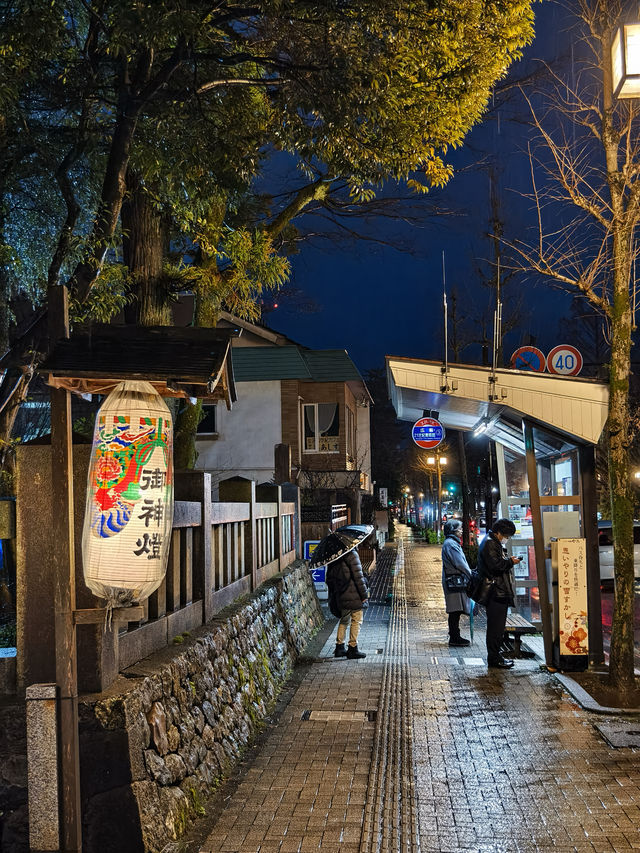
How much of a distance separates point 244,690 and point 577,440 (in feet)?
18.4

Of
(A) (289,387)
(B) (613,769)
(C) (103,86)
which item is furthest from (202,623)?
(A) (289,387)

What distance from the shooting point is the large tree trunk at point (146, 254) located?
11.9 meters

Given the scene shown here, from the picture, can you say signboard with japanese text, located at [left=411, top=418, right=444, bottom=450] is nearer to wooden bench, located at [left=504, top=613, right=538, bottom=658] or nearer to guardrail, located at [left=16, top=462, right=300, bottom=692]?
guardrail, located at [left=16, top=462, right=300, bottom=692]

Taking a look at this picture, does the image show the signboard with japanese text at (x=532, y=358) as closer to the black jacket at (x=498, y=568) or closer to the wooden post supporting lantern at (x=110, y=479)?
the black jacket at (x=498, y=568)

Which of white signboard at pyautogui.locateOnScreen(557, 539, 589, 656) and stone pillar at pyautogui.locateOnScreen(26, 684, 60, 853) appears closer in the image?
stone pillar at pyautogui.locateOnScreen(26, 684, 60, 853)

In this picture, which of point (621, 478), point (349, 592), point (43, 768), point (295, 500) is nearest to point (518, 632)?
point (349, 592)

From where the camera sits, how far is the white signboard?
32.4ft

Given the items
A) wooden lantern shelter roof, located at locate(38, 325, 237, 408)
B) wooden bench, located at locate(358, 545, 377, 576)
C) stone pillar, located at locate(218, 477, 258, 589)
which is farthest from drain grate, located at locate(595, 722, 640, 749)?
wooden bench, located at locate(358, 545, 377, 576)

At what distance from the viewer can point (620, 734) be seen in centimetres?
734

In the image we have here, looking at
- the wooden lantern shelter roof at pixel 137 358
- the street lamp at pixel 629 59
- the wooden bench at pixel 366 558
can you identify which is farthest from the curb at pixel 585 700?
the wooden bench at pixel 366 558

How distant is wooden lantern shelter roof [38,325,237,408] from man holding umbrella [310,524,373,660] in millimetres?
6262

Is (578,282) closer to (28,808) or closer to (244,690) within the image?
(244,690)

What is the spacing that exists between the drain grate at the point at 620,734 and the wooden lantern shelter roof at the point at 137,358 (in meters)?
5.12

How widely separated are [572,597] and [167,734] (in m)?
6.34
